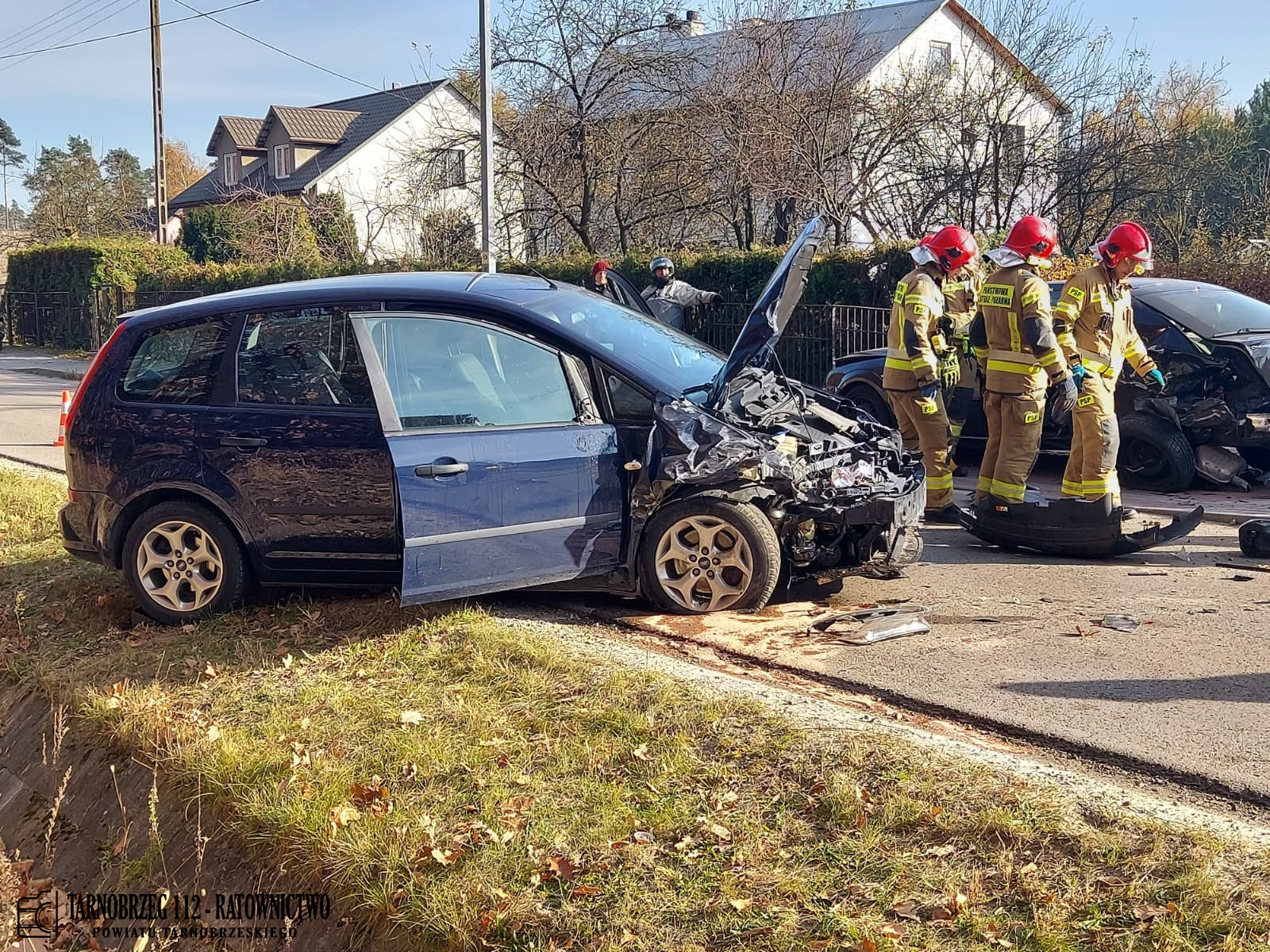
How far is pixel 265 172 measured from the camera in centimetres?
4728

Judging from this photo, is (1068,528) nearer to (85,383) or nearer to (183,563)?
(183,563)

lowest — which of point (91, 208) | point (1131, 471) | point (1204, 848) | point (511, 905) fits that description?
point (511, 905)

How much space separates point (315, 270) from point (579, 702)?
2203cm

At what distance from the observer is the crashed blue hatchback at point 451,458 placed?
5.58m

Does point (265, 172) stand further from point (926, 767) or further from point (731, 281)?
point (926, 767)

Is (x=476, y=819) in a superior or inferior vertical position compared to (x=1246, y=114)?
inferior

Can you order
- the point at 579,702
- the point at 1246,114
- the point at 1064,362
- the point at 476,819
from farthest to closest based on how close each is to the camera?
the point at 1246,114 < the point at 1064,362 < the point at 579,702 < the point at 476,819

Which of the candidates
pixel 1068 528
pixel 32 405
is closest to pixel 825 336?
pixel 1068 528

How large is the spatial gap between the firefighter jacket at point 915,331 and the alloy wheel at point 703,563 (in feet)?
10.3

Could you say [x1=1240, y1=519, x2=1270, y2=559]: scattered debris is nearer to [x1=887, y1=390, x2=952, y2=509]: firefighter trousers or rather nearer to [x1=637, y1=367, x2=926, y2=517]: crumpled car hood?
[x1=887, y1=390, x2=952, y2=509]: firefighter trousers

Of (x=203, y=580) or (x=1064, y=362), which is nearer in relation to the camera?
(x=203, y=580)

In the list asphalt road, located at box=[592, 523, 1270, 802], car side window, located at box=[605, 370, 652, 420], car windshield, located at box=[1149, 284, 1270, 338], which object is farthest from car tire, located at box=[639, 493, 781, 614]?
car windshield, located at box=[1149, 284, 1270, 338]

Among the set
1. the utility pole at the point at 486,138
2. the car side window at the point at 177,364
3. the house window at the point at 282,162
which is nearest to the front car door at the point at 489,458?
the car side window at the point at 177,364

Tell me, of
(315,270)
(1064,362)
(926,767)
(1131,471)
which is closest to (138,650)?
(926,767)
